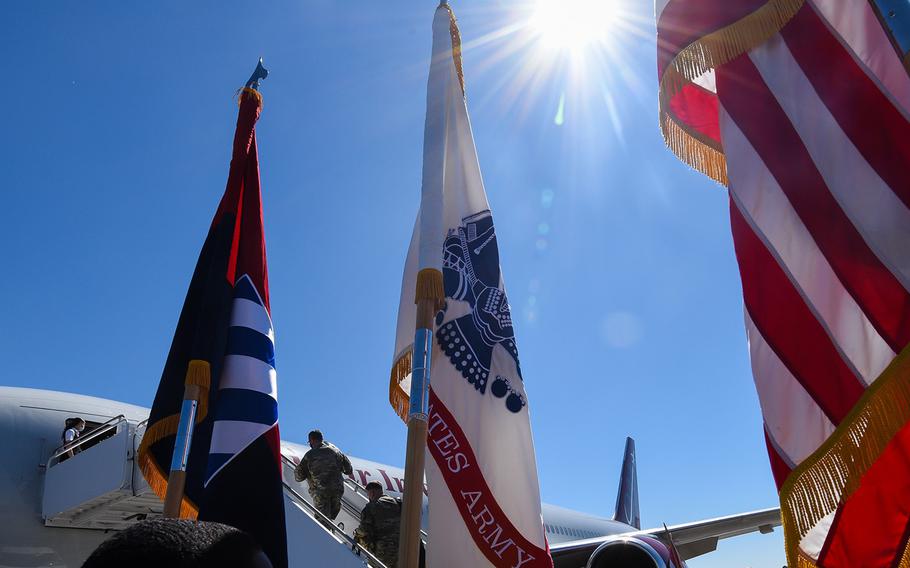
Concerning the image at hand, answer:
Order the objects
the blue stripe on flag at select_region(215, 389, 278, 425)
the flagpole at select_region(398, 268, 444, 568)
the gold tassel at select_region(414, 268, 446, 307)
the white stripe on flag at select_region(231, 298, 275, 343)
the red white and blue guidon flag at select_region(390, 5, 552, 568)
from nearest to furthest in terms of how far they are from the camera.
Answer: the flagpole at select_region(398, 268, 444, 568), the gold tassel at select_region(414, 268, 446, 307), the red white and blue guidon flag at select_region(390, 5, 552, 568), the blue stripe on flag at select_region(215, 389, 278, 425), the white stripe on flag at select_region(231, 298, 275, 343)

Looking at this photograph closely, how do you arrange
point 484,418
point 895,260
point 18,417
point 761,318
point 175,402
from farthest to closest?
point 18,417, point 175,402, point 484,418, point 761,318, point 895,260

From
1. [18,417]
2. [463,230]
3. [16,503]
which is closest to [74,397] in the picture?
[18,417]

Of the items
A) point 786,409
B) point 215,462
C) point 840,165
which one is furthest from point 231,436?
point 840,165

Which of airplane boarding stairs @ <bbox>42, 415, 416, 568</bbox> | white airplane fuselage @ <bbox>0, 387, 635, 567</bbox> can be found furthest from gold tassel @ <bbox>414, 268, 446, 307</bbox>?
white airplane fuselage @ <bbox>0, 387, 635, 567</bbox>

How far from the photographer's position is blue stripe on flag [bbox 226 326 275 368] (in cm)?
425

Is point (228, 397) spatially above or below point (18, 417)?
above

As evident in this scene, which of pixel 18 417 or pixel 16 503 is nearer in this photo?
pixel 16 503

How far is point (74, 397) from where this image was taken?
860cm

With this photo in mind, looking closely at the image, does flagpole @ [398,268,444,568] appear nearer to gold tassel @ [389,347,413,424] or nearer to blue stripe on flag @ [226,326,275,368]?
gold tassel @ [389,347,413,424]

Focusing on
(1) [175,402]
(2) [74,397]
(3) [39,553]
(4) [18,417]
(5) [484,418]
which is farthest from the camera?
(2) [74,397]

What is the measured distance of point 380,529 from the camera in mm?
5867

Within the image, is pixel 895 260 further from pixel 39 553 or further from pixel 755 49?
pixel 39 553

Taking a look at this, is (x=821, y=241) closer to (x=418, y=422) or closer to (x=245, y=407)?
(x=418, y=422)

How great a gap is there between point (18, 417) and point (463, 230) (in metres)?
6.11
